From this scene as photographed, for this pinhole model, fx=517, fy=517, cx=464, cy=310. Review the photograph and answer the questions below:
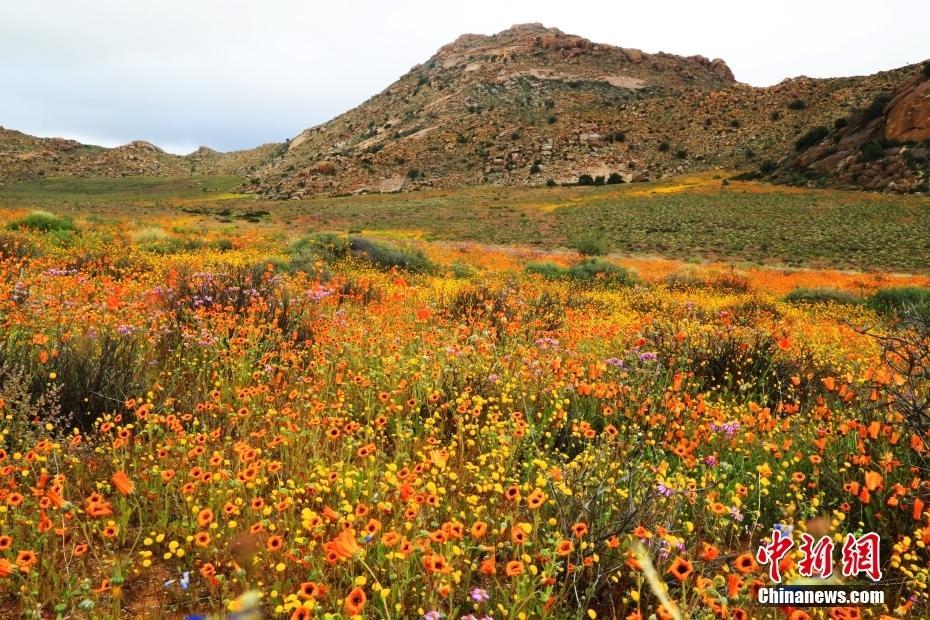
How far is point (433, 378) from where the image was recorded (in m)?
4.50

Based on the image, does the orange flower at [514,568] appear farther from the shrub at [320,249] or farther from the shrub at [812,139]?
the shrub at [812,139]

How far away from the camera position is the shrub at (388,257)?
14.3 meters

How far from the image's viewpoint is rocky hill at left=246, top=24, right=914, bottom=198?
75188mm

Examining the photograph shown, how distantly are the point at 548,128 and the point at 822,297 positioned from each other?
77275 millimetres

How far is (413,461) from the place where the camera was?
340 cm

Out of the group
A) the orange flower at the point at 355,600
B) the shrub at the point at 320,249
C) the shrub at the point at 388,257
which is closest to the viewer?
the orange flower at the point at 355,600

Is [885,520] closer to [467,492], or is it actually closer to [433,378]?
[467,492]

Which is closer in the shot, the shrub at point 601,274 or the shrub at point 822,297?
the shrub at point 822,297

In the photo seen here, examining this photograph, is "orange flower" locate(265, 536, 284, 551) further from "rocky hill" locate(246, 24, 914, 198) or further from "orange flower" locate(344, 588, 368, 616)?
"rocky hill" locate(246, 24, 914, 198)

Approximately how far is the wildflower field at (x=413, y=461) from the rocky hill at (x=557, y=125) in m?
72.6

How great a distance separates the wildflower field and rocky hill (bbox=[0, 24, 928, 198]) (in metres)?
58.7

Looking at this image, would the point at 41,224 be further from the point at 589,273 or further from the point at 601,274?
the point at 601,274

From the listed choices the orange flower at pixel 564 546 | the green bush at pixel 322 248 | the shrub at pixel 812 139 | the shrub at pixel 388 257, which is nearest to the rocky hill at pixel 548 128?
the shrub at pixel 812 139

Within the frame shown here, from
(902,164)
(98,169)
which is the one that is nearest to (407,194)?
(902,164)
